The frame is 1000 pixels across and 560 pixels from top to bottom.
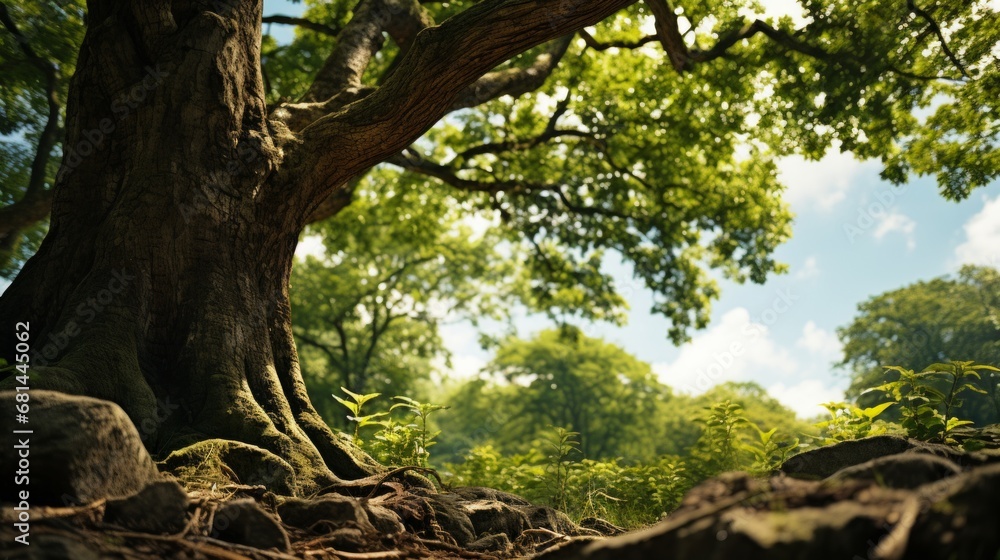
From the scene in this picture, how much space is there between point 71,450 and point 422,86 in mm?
3815

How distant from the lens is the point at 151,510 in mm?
2797

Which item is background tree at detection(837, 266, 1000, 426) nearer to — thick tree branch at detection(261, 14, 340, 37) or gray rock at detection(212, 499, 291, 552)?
thick tree branch at detection(261, 14, 340, 37)

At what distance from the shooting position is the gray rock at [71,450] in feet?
9.18

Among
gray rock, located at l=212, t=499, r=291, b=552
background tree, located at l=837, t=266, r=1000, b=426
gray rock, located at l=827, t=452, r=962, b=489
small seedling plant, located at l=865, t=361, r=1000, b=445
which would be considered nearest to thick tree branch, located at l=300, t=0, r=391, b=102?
gray rock, located at l=212, t=499, r=291, b=552

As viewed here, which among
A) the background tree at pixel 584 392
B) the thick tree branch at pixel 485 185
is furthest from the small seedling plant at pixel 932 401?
the background tree at pixel 584 392

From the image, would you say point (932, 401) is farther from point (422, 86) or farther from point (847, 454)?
point (422, 86)

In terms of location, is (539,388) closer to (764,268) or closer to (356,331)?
(356,331)

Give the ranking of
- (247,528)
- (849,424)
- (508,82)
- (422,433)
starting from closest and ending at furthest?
(247,528)
(849,424)
(422,433)
(508,82)

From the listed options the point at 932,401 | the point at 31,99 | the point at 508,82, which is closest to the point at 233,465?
the point at 932,401

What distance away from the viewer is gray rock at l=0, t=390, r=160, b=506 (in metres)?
2.80

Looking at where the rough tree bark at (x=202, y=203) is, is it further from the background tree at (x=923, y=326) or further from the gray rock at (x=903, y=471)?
the background tree at (x=923, y=326)

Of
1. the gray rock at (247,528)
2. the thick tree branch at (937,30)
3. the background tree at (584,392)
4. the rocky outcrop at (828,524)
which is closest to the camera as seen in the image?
the rocky outcrop at (828,524)

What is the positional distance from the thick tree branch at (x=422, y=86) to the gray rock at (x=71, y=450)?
9.99ft

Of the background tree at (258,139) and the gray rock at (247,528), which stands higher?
the background tree at (258,139)
